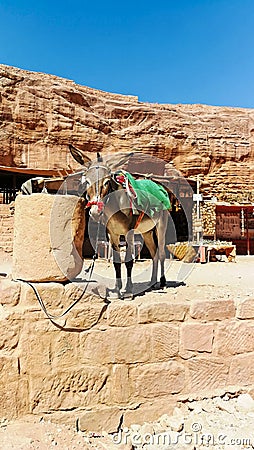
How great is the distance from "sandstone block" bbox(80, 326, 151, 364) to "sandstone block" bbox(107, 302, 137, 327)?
0.16ft

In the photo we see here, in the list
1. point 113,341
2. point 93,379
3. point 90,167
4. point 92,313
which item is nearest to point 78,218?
point 90,167

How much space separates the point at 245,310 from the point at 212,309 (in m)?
0.33

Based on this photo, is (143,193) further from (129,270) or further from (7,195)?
(7,195)

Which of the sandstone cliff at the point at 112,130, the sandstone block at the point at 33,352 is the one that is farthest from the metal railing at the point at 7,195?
the sandstone block at the point at 33,352

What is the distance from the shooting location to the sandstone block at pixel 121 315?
2783mm

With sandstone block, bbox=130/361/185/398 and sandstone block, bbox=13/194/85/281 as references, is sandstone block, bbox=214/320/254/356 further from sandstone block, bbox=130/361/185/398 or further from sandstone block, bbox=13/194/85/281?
sandstone block, bbox=13/194/85/281

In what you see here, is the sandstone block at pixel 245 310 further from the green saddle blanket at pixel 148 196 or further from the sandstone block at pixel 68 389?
the green saddle blanket at pixel 148 196

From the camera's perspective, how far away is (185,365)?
9.64ft

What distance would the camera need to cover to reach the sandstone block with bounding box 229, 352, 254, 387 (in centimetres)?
304

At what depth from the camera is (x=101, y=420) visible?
9.05ft

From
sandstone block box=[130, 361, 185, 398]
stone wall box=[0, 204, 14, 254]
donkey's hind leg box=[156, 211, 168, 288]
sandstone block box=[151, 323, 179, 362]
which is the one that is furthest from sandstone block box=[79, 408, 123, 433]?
stone wall box=[0, 204, 14, 254]

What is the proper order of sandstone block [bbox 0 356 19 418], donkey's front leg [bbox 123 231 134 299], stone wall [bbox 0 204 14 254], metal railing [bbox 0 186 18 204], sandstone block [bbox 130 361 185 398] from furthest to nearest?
1. metal railing [bbox 0 186 18 204]
2. stone wall [bbox 0 204 14 254]
3. donkey's front leg [bbox 123 231 134 299]
4. sandstone block [bbox 130 361 185 398]
5. sandstone block [bbox 0 356 19 418]

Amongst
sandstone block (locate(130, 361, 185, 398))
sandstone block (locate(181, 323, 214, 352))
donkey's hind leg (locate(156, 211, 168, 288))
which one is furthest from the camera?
donkey's hind leg (locate(156, 211, 168, 288))

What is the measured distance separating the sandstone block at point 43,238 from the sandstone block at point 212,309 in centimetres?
111
